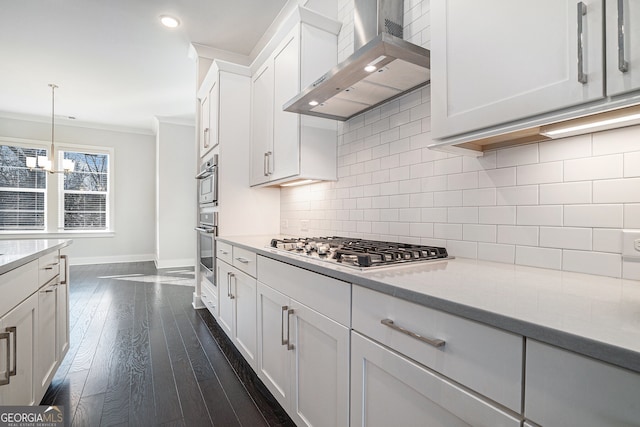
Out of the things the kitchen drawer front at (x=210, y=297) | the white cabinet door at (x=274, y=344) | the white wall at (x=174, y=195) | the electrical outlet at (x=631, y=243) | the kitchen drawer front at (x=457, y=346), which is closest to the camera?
the kitchen drawer front at (x=457, y=346)

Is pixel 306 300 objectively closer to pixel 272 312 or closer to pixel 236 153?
pixel 272 312

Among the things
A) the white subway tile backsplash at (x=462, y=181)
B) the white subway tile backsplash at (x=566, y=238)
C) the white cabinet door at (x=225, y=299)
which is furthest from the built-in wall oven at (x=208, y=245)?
the white subway tile backsplash at (x=566, y=238)

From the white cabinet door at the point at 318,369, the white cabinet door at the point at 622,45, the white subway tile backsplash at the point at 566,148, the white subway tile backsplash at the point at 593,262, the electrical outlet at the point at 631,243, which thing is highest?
the white cabinet door at the point at 622,45

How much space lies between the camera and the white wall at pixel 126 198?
256 inches

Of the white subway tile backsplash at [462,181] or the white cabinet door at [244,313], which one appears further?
the white cabinet door at [244,313]

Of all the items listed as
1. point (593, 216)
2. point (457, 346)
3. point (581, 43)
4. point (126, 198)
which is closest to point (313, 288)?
point (457, 346)

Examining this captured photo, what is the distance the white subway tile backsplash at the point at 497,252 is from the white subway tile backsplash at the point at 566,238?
0.12m

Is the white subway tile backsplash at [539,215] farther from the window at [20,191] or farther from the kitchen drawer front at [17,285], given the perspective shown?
the window at [20,191]

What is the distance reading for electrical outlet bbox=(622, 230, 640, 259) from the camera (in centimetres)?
93

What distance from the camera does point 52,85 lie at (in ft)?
15.0

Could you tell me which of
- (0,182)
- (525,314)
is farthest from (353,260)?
(0,182)

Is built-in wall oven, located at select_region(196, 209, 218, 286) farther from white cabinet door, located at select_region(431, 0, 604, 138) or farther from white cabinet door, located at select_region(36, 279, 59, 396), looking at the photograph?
white cabinet door, located at select_region(431, 0, 604, 138)

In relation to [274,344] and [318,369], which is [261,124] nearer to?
[274,344]

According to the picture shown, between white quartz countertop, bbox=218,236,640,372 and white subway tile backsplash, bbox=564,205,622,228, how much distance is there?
6.7 inches
